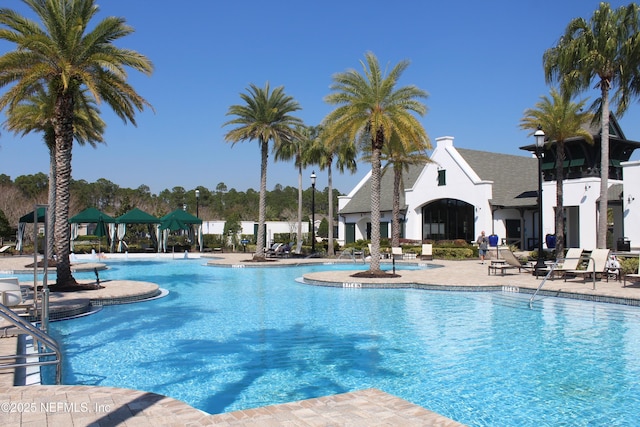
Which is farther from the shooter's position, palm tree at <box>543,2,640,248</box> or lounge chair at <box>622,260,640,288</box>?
palm tree at <box>543,2,640,248</box>

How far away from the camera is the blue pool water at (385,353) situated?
267 inches

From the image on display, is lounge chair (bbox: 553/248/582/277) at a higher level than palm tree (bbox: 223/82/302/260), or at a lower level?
lower

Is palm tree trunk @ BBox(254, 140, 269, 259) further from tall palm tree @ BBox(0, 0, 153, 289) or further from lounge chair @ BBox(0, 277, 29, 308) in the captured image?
lounge chair @ BBox(0, 277, 29, 308)

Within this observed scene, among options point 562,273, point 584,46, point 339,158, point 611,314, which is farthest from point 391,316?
point 339,158

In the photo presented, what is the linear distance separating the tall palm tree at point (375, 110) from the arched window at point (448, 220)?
759 inches

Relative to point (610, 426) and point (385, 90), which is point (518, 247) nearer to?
point (385, 90)

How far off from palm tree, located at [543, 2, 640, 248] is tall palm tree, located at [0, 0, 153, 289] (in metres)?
16.1

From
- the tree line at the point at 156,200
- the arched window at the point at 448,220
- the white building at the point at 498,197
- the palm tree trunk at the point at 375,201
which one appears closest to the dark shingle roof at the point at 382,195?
the white building at the point at 498,197

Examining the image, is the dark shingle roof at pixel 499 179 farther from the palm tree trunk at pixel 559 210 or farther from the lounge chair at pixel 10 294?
the lounge chair at pixel 10 294

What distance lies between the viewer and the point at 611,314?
483 inches

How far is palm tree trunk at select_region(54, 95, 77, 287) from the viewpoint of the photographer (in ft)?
51.7

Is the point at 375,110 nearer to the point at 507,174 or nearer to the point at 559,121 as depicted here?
the point at 559,121

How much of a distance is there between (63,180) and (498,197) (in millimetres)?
28325

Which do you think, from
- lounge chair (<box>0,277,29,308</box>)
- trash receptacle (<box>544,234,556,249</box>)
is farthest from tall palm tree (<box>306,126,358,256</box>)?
lounge chair (<box>0,277,29,308</box>)
